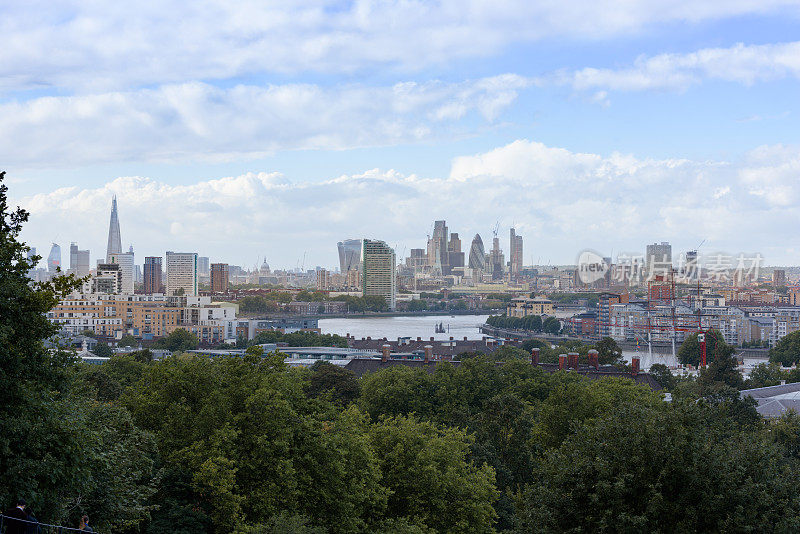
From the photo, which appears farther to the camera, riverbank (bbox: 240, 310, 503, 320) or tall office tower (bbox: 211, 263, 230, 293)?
tall office tower (bbox: 211, 263, 230, 293)

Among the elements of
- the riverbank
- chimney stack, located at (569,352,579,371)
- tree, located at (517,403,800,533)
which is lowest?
the riverbank

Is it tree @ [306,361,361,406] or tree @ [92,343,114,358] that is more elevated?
tree @ [306,361,361,406]

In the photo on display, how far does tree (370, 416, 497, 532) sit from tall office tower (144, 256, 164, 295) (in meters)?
156

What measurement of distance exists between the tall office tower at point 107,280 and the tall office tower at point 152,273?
134ft

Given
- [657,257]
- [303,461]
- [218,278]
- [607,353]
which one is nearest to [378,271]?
[218,278]

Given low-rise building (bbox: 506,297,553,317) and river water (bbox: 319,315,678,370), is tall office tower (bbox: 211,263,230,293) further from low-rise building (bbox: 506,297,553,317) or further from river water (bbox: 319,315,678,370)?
low-rise building (bbox: 506,297,553,317)

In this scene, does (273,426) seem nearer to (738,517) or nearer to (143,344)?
(738,517)

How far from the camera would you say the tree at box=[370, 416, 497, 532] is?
13922 mm

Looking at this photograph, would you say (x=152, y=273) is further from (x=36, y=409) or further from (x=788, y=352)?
(x=36, y=409)

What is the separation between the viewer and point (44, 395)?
8594 mm

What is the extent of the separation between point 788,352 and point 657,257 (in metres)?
112

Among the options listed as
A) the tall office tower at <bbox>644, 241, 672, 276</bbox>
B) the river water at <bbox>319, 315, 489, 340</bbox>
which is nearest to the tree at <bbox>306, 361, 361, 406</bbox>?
the river water at <bbox>319, 315, 489, 340</bbox>

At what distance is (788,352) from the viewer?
55.8m

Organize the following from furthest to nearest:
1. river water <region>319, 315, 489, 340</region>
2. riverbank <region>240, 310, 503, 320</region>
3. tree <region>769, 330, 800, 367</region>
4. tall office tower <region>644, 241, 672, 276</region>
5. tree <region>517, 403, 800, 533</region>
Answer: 1. tall office tower <region>644, 241, 672, 276</region>
2. riverbank <region>240, 310, 503, 320</region>
3. river water <region>319, 315, 489, 340</region>
4. tree <region>769, 330, 800, 367</region>
5. tree <region>517, 403, 800, 533</region>
